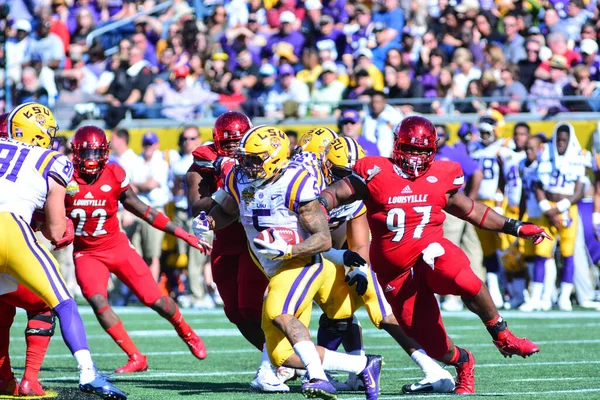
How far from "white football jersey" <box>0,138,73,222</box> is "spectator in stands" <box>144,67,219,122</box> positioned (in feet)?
27.7

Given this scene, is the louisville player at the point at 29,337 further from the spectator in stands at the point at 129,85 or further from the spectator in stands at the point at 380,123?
the spectator in stands at the point at 129,85

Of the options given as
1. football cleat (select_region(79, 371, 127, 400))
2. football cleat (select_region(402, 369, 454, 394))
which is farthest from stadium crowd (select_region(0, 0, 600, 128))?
football cleat (select_region(79, 371, 127, 400))

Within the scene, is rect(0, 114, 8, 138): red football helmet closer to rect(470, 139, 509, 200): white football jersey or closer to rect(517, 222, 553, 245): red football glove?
rect(517, 222, 553, 245): red football glove

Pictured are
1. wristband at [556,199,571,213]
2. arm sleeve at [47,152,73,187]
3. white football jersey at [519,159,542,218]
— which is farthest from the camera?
white football jersey at [519,159,542,218]

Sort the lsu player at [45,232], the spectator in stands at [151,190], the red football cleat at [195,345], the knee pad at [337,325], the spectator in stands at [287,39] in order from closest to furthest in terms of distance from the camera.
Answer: the lsu player at [45,232] < the knee pad at [337,325] < the red football cleat at [195,345] < the spectator in stands at [151,190] < the spectator in stands at [287,39]

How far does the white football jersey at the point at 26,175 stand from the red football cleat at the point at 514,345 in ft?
8.52

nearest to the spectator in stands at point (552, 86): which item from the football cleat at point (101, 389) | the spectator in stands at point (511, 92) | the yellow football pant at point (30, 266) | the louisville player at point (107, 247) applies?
the spectator in stands at point (511, 92)

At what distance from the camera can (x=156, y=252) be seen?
43.9ft

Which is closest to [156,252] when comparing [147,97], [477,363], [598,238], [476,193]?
[147,97]

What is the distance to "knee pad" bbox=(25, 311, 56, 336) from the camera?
264 inches

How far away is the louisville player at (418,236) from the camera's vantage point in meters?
6.60

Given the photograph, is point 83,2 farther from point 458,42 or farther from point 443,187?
point 443,187

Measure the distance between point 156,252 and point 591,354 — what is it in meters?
6.24

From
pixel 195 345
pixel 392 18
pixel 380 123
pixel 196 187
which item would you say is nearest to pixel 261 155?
pixel 196 187
